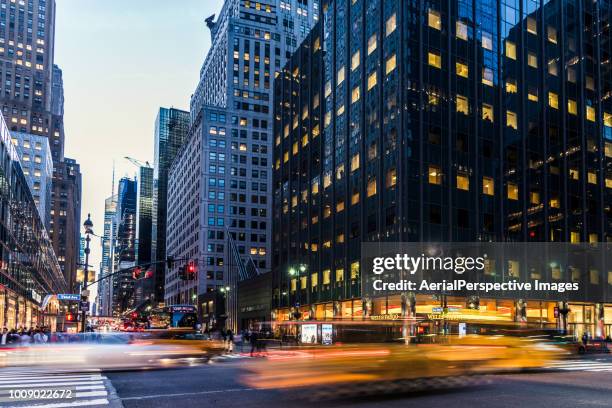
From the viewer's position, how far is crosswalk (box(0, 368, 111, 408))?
14.4 metres

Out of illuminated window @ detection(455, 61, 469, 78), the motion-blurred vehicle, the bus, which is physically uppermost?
illuminated window @ detection(455, 61, 469, 78)

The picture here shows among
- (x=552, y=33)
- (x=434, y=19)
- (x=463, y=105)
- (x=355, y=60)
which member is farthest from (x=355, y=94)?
(x=552, y=33)

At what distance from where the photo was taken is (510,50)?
62.6 meters

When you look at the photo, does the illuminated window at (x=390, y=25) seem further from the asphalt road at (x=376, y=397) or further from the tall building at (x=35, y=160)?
the tall building at (x=35, y=160)

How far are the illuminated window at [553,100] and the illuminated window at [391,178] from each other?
21.0 m

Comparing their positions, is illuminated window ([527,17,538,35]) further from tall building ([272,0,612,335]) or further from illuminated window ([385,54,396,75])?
illuminated window ([385,54,396,75])

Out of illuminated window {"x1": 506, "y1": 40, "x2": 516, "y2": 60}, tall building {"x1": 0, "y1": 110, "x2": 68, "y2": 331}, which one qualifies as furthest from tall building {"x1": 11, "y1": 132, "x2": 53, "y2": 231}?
illuminated window {"x1": 506, "y1": 40, "x2": 516, "y2": 60}

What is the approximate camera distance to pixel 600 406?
14219mm

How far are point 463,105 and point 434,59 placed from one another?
5.25m

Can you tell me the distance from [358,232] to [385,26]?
20.4 m

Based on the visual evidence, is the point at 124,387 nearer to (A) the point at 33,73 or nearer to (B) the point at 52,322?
(B) the point at 52,322

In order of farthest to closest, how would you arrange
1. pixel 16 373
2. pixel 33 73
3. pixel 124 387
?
pixel 33 73
pixel 16 373
pixel 124 387

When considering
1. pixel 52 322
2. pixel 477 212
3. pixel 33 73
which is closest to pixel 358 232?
pixel 477 212

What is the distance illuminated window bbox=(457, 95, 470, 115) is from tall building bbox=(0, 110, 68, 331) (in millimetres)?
44795
